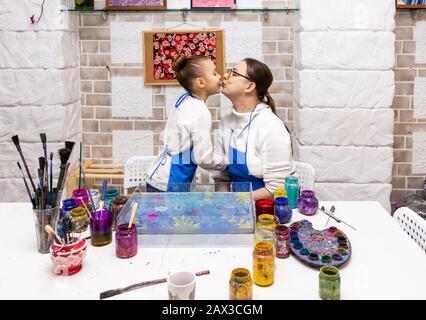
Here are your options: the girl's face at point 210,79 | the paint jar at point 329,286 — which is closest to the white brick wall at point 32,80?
the girl's face at point 210,79

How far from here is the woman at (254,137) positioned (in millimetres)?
2422

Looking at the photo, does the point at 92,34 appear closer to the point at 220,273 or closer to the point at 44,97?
the point at 44,97

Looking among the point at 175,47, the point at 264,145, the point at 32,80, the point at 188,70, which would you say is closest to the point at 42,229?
the point at 264,145

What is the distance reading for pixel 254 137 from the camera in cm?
252

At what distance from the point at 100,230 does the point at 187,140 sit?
0.92 meters

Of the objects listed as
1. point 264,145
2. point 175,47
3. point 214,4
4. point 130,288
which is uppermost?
point 214,4

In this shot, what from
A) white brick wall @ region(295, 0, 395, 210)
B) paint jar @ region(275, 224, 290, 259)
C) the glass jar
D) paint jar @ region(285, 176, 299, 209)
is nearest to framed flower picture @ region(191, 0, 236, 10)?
white brick wall @ region(295, 0, 395, 210)

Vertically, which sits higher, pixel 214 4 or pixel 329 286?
pixel 214 4

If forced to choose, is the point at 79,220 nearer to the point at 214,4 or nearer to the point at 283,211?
the point at 283,211

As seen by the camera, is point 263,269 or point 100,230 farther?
point 100,230

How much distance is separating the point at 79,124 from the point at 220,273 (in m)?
2.41

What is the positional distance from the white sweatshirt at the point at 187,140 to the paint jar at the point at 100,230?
2.72 feet

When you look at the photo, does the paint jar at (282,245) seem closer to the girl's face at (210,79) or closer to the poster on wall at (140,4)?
the girl's face at (210,79)

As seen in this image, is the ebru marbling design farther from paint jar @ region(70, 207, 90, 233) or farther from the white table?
paint jar @ region(70, 207, 90, 233)
